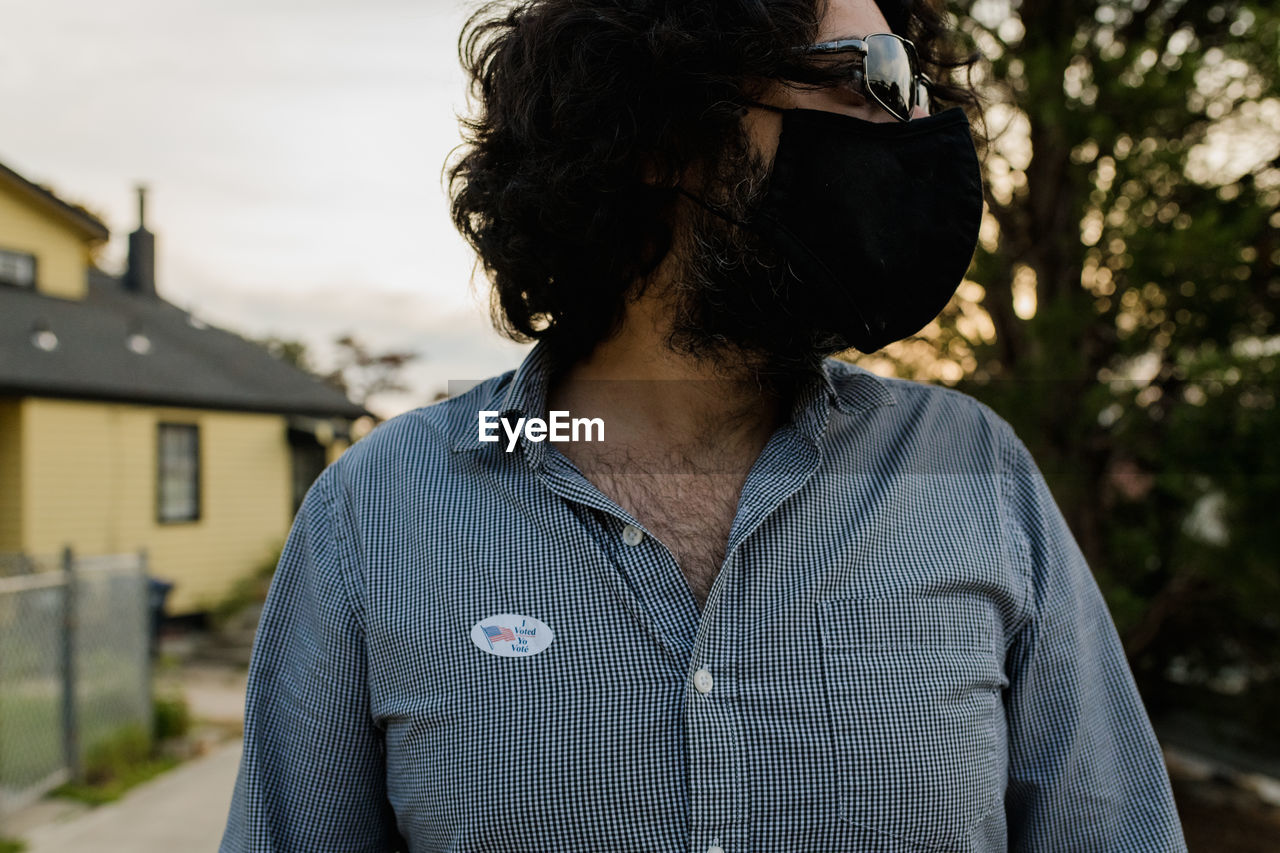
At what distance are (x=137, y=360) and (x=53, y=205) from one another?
2.03 metres

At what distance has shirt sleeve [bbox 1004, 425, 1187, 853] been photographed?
1583 millimetres

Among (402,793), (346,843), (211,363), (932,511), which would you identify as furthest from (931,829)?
(211,363)

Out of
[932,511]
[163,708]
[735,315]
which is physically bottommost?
[163,708]

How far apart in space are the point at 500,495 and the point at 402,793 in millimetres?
483

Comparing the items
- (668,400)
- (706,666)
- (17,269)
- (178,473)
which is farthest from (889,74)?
(178,473)

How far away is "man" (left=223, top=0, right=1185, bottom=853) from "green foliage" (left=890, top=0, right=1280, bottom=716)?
5.86ft

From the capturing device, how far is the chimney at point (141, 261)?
1432 cm

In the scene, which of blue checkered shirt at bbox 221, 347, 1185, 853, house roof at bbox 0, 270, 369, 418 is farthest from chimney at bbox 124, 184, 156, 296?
blue checkered shirt at bbox 221, 347, 1185, 853

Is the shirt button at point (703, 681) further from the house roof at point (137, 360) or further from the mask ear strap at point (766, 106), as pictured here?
the house roof at point (137, 360)

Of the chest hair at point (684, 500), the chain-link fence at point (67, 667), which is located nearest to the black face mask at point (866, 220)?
the chest hair at point (684, 500)

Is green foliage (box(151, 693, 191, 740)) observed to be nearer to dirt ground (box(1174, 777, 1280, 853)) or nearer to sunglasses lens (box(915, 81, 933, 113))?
dirt ground (box(1174, 777, 1280, 853))

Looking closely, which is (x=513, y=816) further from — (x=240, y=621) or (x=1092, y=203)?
(x=240, y=621)

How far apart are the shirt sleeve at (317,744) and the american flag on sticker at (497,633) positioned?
0.23m

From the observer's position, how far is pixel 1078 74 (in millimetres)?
4121
